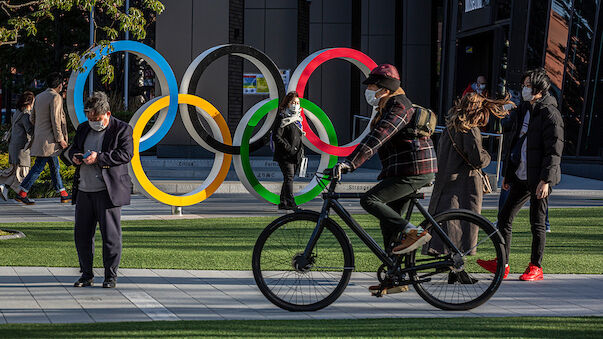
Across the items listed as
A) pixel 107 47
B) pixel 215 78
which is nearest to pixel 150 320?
pixel 107 47

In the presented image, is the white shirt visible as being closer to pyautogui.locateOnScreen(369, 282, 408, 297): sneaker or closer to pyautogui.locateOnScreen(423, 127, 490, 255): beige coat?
pyautogui.locateOnScreen(423, 127, 490, 255): beige coat

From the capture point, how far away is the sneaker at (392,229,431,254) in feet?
22.6

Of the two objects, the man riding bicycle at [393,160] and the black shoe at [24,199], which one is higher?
the man riding bicycle at [393,160]

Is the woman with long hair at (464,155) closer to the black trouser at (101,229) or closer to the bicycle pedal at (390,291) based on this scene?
the bicycle pedal at (390,291)

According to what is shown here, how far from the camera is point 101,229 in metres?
8.09

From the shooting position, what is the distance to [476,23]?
2864cm

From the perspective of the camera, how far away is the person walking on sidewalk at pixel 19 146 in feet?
50.2

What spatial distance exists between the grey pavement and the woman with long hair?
6837 mm

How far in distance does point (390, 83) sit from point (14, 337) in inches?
131

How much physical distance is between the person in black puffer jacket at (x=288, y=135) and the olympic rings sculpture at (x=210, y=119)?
14.1 inches

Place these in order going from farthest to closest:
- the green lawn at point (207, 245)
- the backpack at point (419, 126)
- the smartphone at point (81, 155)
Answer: the green lawn at point (207, 245), the smartphone at point (81, 155), the backpack at point (419, 126)

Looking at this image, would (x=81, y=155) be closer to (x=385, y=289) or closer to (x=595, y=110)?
(x=385, y=289)

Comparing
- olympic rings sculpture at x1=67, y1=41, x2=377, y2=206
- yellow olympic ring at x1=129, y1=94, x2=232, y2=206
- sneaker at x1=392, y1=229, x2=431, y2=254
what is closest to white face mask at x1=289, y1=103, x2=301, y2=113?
olympic rings sculpture at x1=67, y1=41, x2=377, y2=206

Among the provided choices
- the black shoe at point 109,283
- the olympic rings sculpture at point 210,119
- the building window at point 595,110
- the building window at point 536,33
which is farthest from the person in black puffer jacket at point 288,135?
the building window at point 536,33
